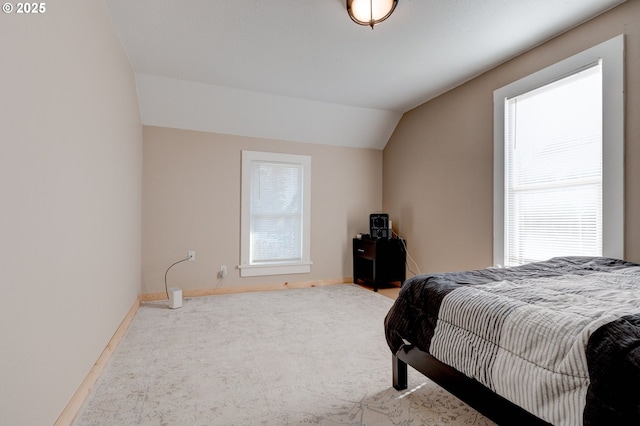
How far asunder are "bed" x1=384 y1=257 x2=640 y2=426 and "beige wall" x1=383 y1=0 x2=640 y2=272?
1.31m

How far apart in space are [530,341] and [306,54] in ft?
8.98

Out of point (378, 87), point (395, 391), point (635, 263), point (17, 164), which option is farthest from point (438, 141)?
point (17, 164)

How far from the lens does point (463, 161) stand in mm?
3512

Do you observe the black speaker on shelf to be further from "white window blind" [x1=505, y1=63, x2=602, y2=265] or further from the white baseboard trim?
the white baseboard trim

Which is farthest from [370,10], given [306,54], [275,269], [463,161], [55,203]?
[275,269]

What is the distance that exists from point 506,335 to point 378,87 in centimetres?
315

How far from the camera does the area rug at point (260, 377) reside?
1.58 metres

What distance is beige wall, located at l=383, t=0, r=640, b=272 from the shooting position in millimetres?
2172

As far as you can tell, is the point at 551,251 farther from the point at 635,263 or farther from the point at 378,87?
the point at 378,87

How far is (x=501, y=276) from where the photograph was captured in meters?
1.69

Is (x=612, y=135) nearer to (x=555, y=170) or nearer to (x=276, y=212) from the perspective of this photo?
(x=555, y=170)

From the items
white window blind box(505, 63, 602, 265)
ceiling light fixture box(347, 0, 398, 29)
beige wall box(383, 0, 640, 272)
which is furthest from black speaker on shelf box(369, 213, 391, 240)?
ceiling light fixture box(347, 0, 398, 29)

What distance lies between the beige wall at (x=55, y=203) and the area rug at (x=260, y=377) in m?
0.29

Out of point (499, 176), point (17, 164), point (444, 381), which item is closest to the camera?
point (17, 164)
